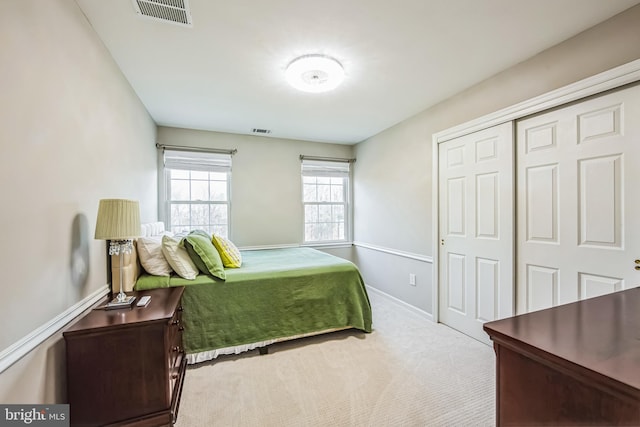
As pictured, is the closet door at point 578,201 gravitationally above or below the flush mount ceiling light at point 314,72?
below

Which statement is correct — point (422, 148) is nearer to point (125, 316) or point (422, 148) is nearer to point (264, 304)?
point (264, 304)

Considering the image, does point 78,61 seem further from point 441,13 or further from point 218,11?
point 441,13

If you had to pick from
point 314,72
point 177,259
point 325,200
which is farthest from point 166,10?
point 325,200

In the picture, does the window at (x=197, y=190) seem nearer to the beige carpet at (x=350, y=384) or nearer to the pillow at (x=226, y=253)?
the pillow at (x=226, y=253)

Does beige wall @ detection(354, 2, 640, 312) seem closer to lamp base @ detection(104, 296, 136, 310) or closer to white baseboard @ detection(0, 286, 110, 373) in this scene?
lamp base @ detection(104, 296, 136, 310)

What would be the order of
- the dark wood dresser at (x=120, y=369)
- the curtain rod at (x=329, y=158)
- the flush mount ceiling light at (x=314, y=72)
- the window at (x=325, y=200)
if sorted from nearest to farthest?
1. the dark wood dresser at (x=120, y=369)
2. the flush mount ceiling light at (x=314, y=72)
3. the curtain rod at (x=329, y=158)
4. the window at (x=325, y=200)

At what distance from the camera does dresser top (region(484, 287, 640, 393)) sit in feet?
2.16

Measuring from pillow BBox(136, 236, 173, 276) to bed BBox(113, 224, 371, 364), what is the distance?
50 millimetres

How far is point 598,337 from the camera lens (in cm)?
81

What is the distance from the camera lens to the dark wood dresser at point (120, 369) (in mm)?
1342

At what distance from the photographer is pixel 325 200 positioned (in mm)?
4699

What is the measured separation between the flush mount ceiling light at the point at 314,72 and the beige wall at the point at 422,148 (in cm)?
133

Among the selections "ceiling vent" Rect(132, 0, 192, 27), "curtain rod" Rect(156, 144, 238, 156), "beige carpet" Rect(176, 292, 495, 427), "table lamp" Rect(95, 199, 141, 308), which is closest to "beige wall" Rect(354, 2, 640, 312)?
"beige carpet" Rect(176, 292, 495, 427)

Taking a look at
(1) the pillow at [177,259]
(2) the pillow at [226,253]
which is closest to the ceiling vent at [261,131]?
(2) the pillow at [226,253]
